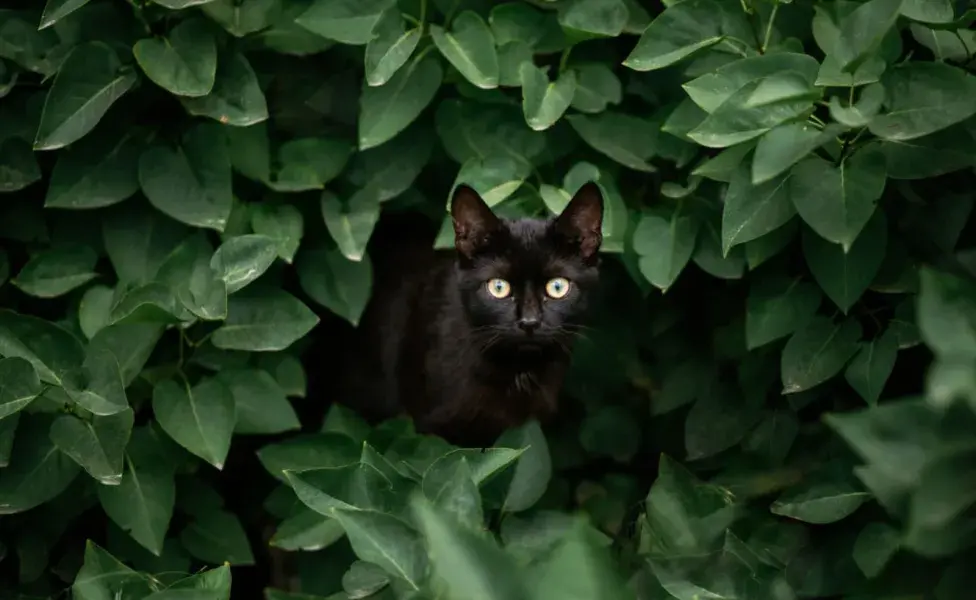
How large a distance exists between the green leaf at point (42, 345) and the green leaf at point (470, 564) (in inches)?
39.3

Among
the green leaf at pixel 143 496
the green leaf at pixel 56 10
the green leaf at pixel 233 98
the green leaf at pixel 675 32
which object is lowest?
the green leaf at pixel 143 496

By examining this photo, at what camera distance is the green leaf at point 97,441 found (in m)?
1.48

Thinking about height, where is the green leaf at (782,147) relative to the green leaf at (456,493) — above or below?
above

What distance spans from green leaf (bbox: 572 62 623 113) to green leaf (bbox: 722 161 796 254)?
1.34ft

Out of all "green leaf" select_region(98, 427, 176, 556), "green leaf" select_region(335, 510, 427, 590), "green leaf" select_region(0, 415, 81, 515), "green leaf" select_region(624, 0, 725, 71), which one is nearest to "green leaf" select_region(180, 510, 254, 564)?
"green leaf" select_region(98, 427, 176, 556)

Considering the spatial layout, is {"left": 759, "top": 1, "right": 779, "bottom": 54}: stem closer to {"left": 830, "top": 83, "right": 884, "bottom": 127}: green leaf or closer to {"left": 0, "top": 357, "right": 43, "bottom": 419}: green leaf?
{"left": 830, "top": 83, "right": 884, "bottom": 127}: green leaf

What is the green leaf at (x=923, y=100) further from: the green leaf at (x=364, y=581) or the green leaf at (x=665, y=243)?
the green leaf at (x=364, y=581)

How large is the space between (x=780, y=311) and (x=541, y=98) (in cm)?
58

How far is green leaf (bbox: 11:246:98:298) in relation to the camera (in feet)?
5.78

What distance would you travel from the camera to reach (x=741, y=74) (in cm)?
153

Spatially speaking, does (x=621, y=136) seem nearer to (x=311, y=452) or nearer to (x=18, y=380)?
(x=311, y=452)

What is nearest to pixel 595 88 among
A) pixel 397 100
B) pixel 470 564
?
pixel 397 100

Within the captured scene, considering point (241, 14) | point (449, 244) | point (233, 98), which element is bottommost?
point (449, 244)

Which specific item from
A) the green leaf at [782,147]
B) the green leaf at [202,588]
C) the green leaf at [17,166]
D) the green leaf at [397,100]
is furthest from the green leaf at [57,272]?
the green leaf at [782,147]
